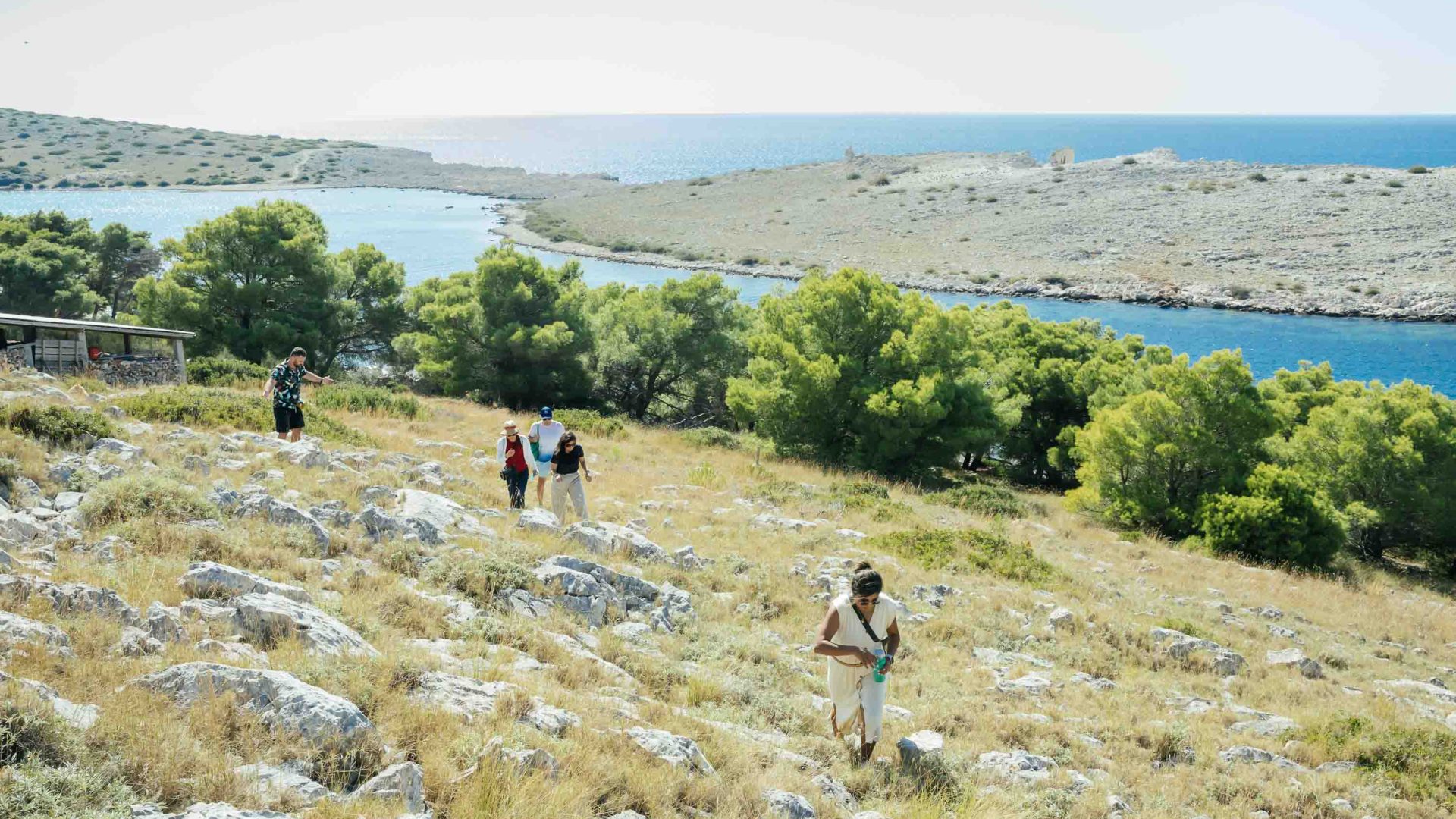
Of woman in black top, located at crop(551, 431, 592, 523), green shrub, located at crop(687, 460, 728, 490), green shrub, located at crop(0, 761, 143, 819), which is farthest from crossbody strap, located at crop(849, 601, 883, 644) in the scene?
green shrub, located at crop(687, 460, 728, 490)

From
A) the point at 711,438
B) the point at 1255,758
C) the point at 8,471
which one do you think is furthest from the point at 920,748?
the point at 711,438

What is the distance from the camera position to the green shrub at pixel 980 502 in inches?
908

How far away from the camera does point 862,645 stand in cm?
742

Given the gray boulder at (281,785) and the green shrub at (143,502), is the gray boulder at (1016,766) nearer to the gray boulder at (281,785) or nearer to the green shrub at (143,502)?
the gray boulder at (281,785)

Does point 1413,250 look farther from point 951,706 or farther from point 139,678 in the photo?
point 139,678

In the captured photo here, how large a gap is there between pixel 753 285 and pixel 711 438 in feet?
181

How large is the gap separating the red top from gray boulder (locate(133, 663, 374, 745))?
7975 mm

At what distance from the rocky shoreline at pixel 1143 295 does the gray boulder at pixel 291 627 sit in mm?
57675

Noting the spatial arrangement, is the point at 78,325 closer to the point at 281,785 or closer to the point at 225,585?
the point at 225,585

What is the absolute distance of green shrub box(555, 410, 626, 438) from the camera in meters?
26.4

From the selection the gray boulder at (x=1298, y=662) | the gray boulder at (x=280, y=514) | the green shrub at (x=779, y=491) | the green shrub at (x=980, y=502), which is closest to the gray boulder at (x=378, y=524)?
the gray boulder at (x=280, y=514)

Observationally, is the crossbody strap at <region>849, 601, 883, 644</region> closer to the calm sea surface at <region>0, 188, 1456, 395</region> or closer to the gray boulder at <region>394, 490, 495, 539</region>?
the gray boulder at <region>394, 490, 495, 539</region>

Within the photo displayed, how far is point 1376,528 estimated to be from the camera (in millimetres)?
26688

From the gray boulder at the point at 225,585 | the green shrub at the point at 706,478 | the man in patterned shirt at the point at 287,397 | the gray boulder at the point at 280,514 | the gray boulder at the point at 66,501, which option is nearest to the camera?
the gray boulder at the point at 225,585
